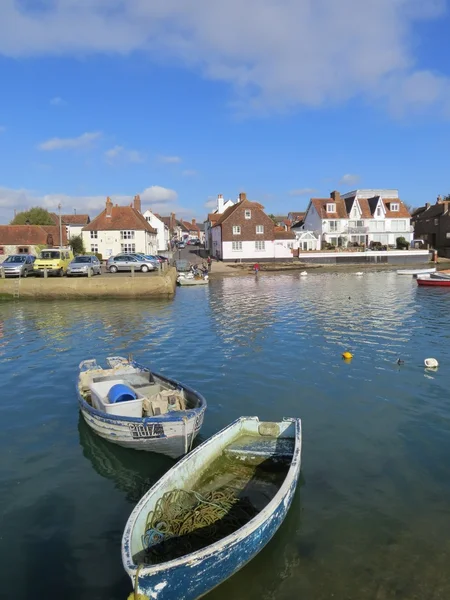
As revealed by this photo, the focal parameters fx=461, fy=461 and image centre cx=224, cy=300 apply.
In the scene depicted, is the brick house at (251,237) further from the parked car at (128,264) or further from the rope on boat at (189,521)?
the rope on boat at (189,521)

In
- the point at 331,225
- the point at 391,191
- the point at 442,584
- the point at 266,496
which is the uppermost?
the point at 391,191

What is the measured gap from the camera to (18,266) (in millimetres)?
42062

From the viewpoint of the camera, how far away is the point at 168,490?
26.7 feet

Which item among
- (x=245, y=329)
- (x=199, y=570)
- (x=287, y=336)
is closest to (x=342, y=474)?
(x=199, y=570)

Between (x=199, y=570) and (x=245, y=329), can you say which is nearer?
(x=199, y=570)

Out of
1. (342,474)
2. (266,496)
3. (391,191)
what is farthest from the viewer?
(391,191)

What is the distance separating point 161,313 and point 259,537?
85.4 ft

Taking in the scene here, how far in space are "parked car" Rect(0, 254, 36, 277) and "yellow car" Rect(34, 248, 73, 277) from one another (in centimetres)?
80

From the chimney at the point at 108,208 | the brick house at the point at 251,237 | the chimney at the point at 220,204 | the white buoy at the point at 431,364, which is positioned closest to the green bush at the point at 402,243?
the brick house at the point at 251,237

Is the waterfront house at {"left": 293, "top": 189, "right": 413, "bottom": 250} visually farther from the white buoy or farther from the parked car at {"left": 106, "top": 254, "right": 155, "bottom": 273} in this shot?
the white buoy

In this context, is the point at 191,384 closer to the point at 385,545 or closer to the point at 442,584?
the point at 385,545

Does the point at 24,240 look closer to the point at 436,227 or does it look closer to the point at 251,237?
the point at 251,237

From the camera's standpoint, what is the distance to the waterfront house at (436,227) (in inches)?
3595

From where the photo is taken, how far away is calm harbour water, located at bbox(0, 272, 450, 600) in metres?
7.42
